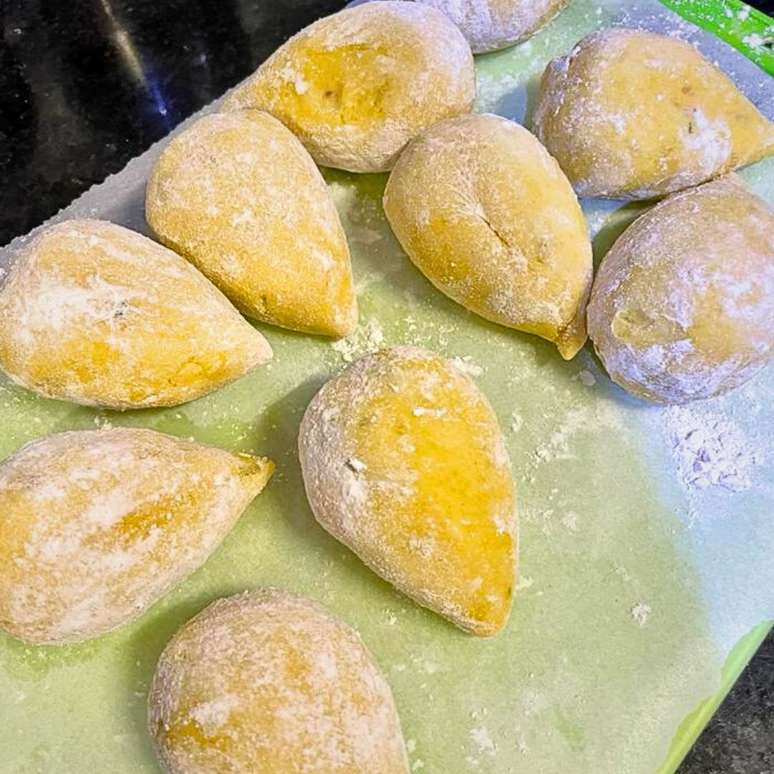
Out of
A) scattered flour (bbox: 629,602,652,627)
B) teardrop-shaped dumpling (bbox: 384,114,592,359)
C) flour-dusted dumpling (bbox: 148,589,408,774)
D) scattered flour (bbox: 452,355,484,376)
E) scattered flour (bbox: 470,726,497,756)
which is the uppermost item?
teardrop-shaped dumpling (bbox: 384,114,592,359)

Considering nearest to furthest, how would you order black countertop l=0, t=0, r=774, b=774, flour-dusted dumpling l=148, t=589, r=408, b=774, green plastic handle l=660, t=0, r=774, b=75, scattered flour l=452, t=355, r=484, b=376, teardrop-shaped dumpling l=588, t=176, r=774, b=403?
flour-dusted dumpling l=148, t=589, r=408, b=774, teardrop-shaped dumpling l=588, t=176, r=774, b=403, scattered flour l=452, t=355, r=484, b=376, green plastic handle l=660, t=0, r=774, b=75, black countertop l=0, t=0, r=774, b=774

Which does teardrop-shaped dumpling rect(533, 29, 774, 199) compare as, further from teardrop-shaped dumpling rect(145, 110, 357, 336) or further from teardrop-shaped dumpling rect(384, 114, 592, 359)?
teardrop-shaped dumpling rect(145, 110, 357, 336)

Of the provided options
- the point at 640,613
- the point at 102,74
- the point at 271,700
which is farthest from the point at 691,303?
the point at 102,74

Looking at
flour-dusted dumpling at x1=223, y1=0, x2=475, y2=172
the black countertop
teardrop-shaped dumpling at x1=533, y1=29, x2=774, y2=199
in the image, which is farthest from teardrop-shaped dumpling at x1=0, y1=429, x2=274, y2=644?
the black countertop

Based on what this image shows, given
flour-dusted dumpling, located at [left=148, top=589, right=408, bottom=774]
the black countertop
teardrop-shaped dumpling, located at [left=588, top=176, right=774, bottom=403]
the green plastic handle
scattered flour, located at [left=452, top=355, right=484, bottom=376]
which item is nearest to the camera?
flour-dusted dumpling, located at [left=148, top=589, right=408, bottom=774]

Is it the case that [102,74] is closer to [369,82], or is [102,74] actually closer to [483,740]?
[369,82]

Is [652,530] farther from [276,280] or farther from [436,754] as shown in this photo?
[276,280]

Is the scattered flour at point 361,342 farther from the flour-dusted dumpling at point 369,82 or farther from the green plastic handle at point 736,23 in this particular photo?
the green plastic handle at point 736,23

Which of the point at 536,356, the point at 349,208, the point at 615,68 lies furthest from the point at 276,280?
the point at 615,68
